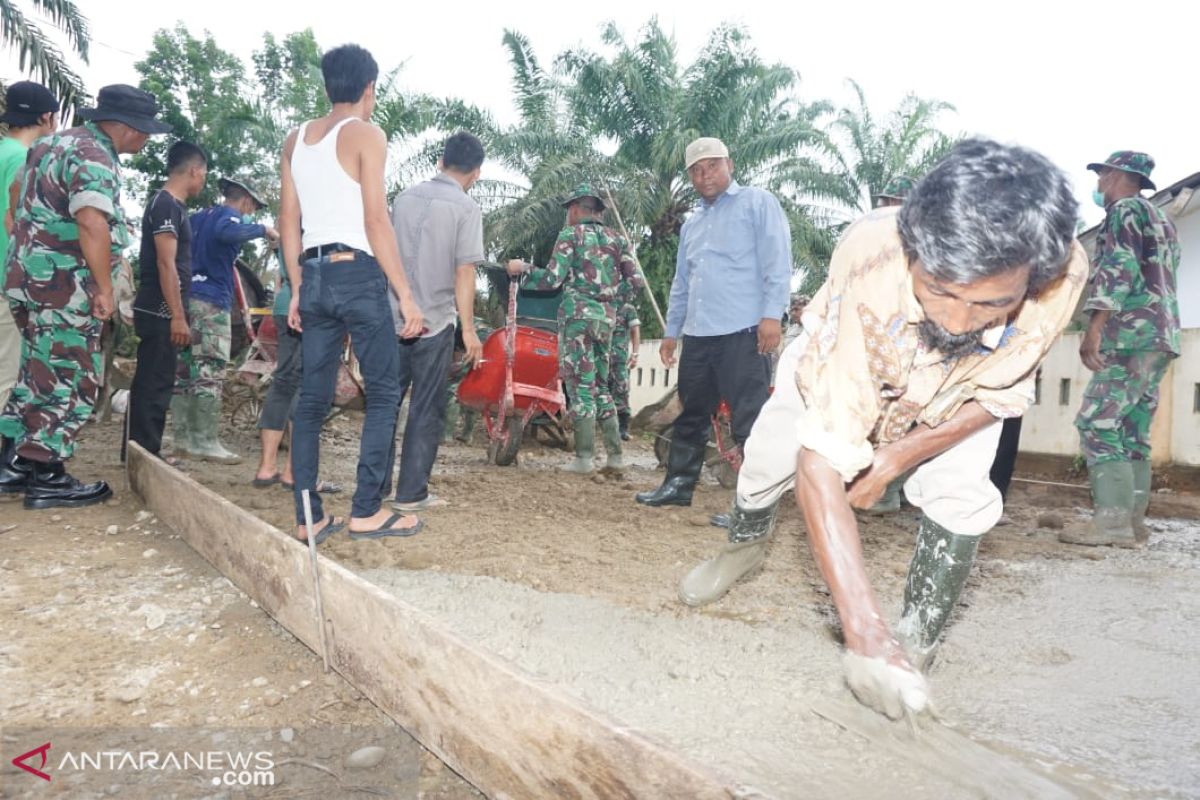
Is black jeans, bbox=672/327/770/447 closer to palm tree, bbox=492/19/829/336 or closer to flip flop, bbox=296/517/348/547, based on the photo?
flip flop, bbox=296/517/348/547

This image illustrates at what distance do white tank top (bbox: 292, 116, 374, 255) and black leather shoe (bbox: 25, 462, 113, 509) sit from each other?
191cm

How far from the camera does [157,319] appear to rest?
471 centimetres

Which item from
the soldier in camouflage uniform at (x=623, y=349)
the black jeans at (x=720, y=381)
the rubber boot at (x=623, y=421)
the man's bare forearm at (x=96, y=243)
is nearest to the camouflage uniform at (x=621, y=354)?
the soldier in camouflage uniform at (x=623, y=349)

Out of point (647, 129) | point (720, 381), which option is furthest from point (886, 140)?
point (720, 381)

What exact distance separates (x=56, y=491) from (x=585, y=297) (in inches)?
131

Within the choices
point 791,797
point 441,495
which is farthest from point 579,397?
point 791,797

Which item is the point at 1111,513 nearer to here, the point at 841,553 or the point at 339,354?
the point at 841,553

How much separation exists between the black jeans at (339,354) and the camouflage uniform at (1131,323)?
132 inches

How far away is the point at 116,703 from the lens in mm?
2020

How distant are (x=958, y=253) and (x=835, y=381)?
37 cm

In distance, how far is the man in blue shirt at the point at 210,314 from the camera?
5.24 m

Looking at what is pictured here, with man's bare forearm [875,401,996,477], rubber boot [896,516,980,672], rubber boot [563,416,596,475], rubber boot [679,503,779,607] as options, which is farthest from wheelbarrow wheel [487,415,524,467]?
man's bare forearm [875,401,996,477]

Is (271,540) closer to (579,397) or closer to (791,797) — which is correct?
(791,797)

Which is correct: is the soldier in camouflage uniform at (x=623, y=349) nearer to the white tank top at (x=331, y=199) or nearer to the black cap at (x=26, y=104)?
the white tank top at (x=331, y=199)
